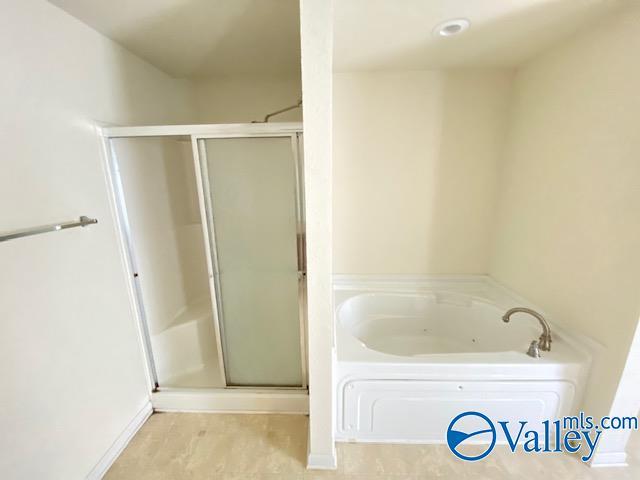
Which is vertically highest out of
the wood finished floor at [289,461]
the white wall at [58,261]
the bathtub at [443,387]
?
the white wall at [58,261]

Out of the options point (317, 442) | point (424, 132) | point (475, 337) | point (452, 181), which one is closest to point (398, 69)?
point (424, 132)

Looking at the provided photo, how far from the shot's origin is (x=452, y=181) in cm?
216

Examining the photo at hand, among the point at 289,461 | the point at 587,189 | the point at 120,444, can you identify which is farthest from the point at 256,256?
the point at 587,189

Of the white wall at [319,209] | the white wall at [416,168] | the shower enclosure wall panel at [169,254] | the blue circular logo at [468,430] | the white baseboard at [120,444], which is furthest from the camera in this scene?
the white wall at [416,168]

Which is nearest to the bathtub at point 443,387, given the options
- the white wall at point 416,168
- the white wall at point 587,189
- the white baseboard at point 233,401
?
the white wall at point 587,189

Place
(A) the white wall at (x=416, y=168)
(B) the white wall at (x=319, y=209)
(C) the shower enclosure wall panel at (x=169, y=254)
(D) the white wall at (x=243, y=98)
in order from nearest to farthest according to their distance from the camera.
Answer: (B) the white wall at (x=319, y=209)
(C) the shower enclosure wall panel at (x=169, y=254)
(A) the white wall at (x=416, y=168)
(D) the white wall at (x=243, y=98)

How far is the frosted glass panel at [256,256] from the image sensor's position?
149 cm

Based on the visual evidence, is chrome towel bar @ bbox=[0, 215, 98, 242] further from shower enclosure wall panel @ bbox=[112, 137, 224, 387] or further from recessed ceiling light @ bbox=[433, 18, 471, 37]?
recessed ceiling light @ bbox=[433, 18, 471, 37]

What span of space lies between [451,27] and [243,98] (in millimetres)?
1602

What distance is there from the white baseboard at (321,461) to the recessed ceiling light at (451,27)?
7.64 feet

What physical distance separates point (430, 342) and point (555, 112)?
1.82 meters

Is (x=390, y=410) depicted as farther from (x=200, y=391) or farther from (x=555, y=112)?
(x=555, y=112)

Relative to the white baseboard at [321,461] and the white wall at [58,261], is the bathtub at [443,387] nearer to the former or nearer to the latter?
the white baseboard at [321,461]

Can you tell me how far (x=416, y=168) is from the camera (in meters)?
2.16
